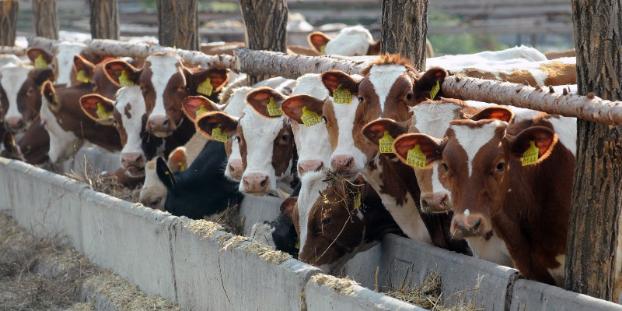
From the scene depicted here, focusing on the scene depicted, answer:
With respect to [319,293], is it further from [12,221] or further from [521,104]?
[12,221]

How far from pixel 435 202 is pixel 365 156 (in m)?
0.80

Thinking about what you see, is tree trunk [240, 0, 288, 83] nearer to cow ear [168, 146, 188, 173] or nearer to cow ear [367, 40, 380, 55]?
cow ear [168, 146, 188, 173]

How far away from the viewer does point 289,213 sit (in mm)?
7305

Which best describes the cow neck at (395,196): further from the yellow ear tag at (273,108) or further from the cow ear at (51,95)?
the cow ear at (51,95)

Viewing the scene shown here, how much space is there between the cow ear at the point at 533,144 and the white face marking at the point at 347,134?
1.11 metres

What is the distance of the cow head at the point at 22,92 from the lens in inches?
508

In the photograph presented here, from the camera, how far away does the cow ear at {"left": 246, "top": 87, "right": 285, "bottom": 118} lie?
784cm

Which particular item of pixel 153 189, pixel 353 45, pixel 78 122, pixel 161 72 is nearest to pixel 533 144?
pixel 153 189

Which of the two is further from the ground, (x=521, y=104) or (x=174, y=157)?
(x=521, y=104)

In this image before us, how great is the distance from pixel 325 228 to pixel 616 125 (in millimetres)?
2278

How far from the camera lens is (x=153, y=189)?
8.84 m

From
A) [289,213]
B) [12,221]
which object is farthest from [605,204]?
[12,221]

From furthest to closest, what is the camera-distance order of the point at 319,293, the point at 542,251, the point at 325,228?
1. the point at 325,228
2. the point at 542,251
3. the point at 319,293

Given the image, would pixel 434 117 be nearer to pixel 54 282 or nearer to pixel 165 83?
pixel 54 282
